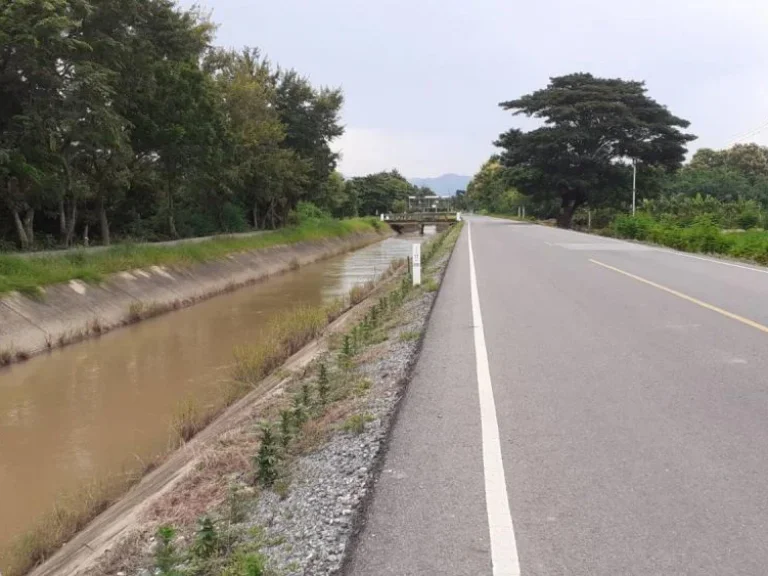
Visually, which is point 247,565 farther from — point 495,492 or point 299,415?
point 299,415

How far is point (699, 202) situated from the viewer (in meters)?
46.9

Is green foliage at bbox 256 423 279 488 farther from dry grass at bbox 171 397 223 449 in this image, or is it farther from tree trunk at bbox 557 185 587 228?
tree trunk at bbox 557 185 587 228

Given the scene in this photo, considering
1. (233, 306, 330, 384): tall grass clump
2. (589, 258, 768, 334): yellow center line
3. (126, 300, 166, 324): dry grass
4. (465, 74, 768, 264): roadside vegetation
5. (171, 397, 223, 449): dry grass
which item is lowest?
(126, 300, 166, 324): dry grass

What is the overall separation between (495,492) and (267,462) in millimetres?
1814

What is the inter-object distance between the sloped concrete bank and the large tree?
30.1m

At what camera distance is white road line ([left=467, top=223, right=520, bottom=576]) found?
11.4 feet

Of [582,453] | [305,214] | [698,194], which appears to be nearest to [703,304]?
[582,453]

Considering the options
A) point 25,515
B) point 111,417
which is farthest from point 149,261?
point 25,515

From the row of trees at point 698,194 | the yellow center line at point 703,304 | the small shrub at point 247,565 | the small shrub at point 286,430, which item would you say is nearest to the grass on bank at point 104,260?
the small shrub at point 286,430

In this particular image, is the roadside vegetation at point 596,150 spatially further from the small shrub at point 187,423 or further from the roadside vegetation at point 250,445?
the small shrub at point 187,423

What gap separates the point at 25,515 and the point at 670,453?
6246 mm

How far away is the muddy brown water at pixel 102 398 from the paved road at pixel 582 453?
4180 millimetres

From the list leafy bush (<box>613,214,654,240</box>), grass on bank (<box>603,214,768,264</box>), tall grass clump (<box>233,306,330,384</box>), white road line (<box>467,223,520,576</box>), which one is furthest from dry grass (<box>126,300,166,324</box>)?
leafy bush (<box>613,214,654,240</box>)

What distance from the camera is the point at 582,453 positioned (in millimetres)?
4883
